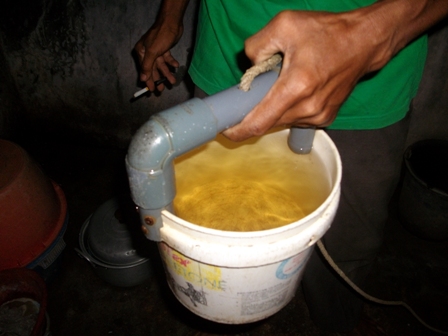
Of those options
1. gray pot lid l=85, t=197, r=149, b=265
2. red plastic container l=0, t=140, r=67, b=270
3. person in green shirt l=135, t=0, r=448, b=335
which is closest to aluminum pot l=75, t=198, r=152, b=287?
gray pot lid l=85, t=197, r=149, b=265

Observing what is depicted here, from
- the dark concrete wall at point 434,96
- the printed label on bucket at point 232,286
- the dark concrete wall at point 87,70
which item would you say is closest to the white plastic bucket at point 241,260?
the printed label on bucket at point 232,286

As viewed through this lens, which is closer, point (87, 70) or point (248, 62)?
point (248, 62)

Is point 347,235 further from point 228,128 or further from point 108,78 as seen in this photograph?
point 108,78

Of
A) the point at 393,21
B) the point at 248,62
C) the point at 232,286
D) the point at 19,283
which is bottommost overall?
the point at 19,283

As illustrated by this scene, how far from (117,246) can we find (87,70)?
1.15 meters

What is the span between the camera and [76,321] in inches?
61.2

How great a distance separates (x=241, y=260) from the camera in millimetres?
622

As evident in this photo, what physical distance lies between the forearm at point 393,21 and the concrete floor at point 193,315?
4.15ft

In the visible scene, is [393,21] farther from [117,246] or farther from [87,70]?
[87,70]

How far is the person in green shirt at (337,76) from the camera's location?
1.87 ft

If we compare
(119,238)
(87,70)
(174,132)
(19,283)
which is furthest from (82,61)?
(174,132)

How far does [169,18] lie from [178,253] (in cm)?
89

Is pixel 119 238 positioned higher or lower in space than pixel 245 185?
lower

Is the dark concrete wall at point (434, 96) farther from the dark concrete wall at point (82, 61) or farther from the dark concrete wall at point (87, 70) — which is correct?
the dark concrete wall at point (82, 61)
